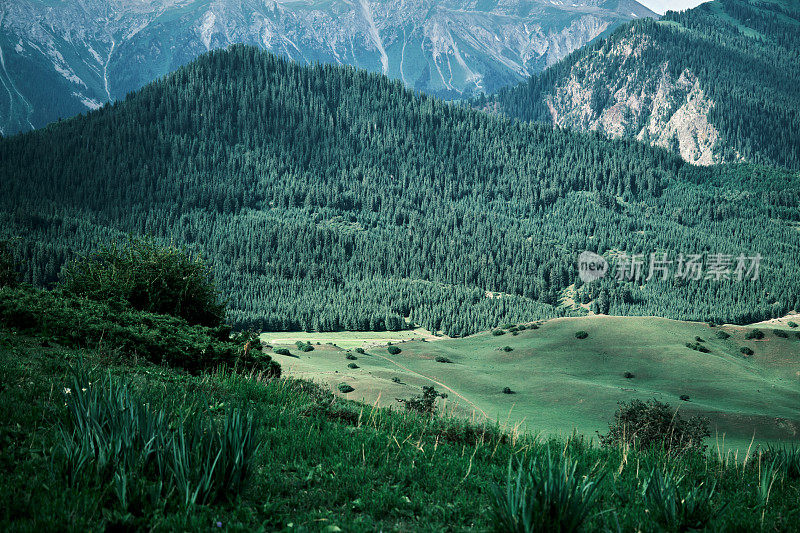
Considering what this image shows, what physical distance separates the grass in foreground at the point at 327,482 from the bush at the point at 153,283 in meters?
20.8

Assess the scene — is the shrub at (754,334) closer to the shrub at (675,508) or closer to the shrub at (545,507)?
the shrub at (675,508)

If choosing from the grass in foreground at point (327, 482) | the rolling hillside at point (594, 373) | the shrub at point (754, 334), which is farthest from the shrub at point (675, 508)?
the shrub at point (754, 334)

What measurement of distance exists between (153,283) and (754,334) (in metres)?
91.7

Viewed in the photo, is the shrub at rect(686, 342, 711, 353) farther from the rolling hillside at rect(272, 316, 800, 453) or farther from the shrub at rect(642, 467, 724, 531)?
the shrub at rect(642, 467, 724, 531)

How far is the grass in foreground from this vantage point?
7.82m

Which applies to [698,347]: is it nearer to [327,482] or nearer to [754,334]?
[754,334]

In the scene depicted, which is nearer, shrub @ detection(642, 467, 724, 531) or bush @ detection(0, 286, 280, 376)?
shrub @ detection(642, 467, 724, 531)

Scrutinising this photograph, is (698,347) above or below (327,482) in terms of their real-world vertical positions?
below

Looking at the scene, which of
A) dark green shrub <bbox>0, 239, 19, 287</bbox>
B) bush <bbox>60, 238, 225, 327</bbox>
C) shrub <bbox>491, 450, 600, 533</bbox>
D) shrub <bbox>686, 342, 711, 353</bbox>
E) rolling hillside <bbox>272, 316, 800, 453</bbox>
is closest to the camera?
shrub <bbox>491, 450, 600, 533</bbox>

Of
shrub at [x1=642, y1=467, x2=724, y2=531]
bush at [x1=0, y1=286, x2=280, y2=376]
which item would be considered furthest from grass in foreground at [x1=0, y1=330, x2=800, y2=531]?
bush at [x1=0, y1=286, x2=280, y2=376]

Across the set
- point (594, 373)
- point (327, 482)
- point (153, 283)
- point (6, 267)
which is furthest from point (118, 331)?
point (594, 373)

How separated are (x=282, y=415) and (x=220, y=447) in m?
5.29

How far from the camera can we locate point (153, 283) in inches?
1419

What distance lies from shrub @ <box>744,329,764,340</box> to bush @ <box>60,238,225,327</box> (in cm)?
8595
